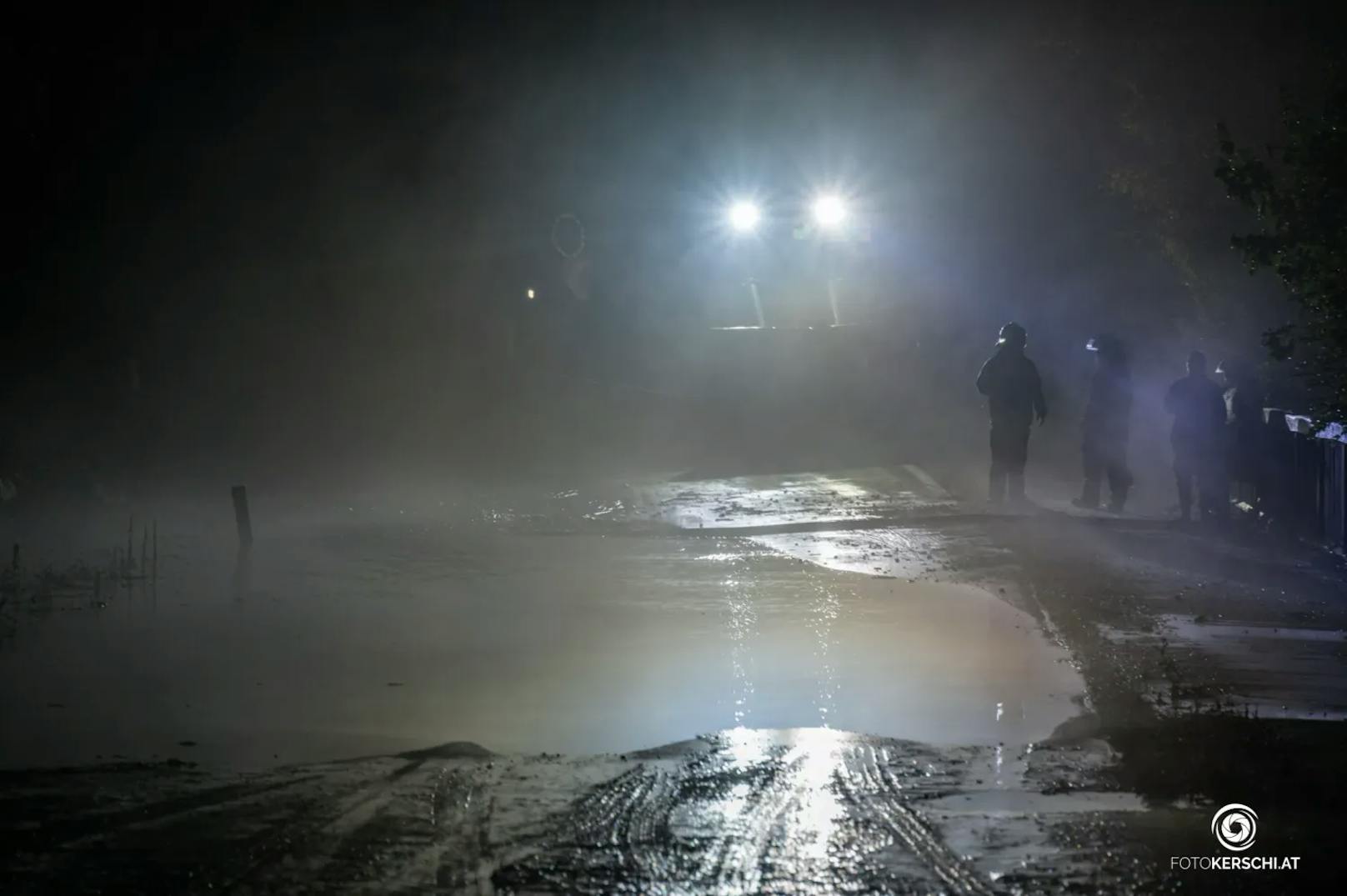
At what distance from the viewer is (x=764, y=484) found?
19.0 metres

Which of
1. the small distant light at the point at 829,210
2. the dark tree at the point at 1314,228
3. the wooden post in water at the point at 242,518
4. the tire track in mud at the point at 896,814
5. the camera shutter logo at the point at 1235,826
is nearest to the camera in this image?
the tire track in mud at the point at 896,814

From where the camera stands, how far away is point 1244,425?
14.3 meters

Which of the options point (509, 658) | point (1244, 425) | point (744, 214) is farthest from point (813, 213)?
point (509, 658)

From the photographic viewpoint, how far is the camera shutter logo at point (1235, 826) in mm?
5449

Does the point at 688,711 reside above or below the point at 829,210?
below

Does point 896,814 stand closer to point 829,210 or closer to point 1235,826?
point 1235,826

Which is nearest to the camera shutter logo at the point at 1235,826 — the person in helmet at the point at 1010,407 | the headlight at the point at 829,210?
the person in helmet at the point at 1010,407

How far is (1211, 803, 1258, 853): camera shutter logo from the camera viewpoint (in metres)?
5.45

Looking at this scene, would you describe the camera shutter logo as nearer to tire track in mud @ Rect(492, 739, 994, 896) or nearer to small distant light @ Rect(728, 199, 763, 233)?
tire track in mud @ Rect(492, 739, 994, 896)

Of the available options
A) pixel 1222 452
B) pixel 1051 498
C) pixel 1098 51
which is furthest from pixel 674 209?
pixel 1222 452

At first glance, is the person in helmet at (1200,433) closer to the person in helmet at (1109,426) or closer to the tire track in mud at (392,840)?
the person in helmet at (1109,426)

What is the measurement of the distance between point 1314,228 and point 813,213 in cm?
2093

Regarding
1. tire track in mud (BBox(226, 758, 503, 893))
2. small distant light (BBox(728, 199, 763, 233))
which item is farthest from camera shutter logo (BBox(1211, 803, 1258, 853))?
small distant light (BBox(728, 199, 763, 233))

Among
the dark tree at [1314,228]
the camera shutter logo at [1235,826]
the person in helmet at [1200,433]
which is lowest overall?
the camera shutter logo at [1235,826]
